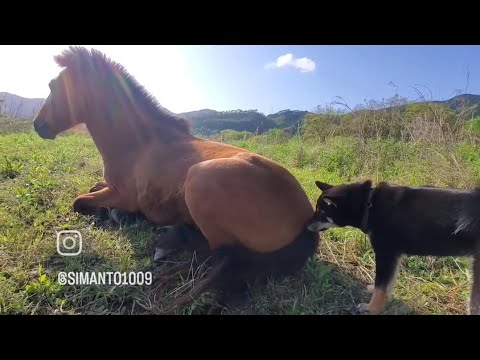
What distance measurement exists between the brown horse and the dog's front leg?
0.38m

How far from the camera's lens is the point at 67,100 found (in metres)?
2.60

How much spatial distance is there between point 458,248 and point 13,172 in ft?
9.02

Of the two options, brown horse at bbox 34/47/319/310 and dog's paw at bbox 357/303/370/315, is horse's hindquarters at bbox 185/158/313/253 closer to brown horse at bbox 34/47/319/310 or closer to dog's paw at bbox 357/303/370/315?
brown horse at bbox 34/47/319/310

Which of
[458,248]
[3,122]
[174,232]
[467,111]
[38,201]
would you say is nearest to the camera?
[458,248]

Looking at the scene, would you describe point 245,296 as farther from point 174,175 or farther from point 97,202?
point 97,202

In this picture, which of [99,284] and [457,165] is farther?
[457,165]

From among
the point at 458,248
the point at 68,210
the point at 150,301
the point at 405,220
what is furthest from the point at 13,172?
the point at 458,248

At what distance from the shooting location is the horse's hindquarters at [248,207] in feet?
6.47

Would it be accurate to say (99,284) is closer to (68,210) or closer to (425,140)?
(68,210)

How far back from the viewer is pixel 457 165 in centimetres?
203

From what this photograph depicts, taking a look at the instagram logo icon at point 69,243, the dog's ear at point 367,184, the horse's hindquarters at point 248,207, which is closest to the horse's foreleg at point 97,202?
the instagram logo icon at point 69,243

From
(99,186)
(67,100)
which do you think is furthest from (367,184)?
(67,100)

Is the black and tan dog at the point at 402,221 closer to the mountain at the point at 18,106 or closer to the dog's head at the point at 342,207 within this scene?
the dog's head at the point at 342,207

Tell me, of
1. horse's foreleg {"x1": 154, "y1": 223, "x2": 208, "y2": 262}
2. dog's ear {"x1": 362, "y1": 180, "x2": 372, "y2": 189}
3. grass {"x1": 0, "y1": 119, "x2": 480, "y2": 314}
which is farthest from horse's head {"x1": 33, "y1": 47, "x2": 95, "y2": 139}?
dog's ear {"x1": 362, "y1": 180, "x2": 372, "y2": 189}
